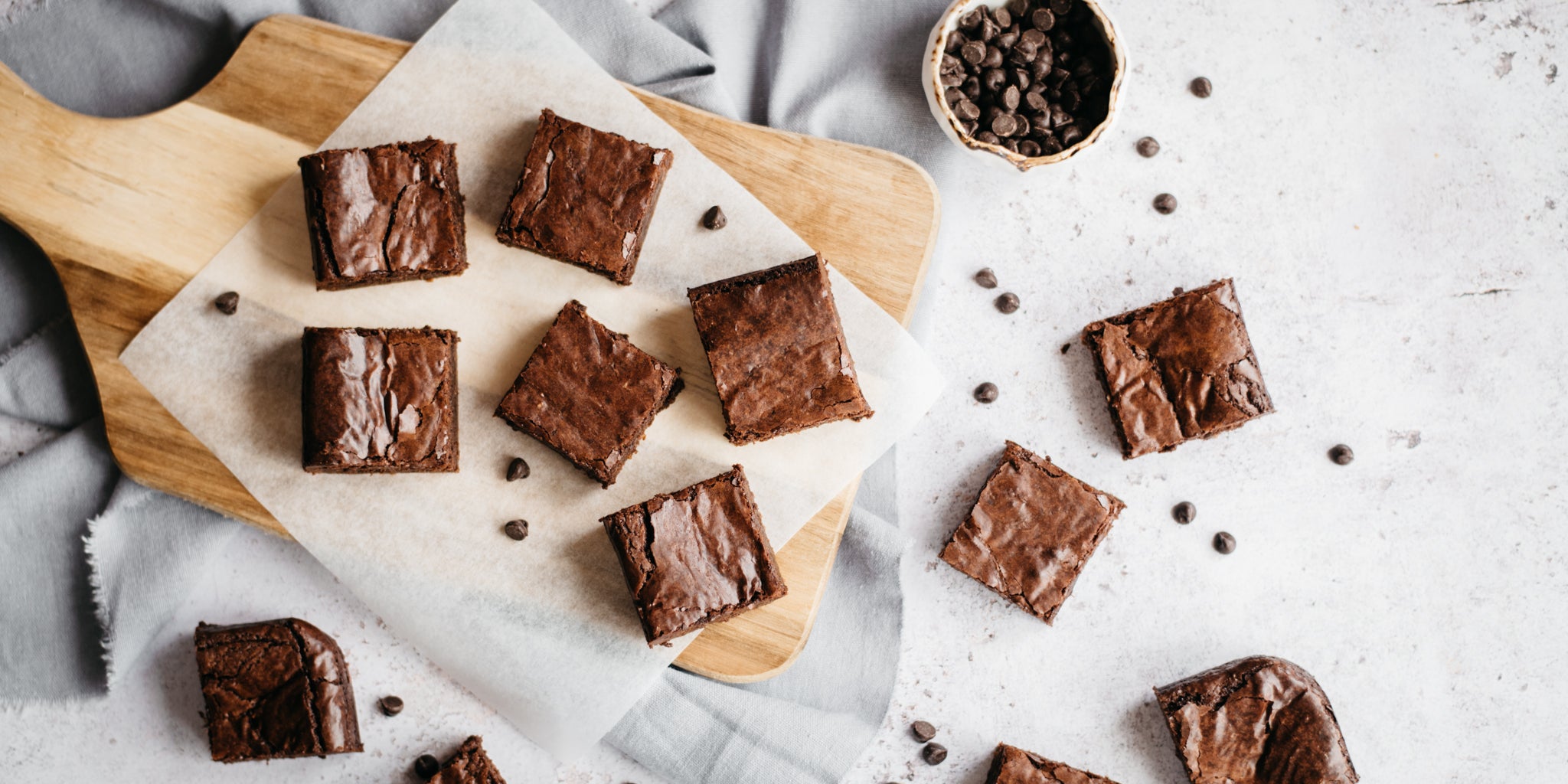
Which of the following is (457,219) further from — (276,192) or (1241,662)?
(1241,662)

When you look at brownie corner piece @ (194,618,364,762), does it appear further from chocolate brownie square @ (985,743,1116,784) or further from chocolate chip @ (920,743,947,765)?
chocolate brownie square @ (985,743,1116,784)

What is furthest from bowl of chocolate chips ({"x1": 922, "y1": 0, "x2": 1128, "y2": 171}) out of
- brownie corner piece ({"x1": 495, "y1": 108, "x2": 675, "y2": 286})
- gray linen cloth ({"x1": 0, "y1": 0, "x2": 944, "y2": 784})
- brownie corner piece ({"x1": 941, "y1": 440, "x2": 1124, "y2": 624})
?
brownie corner piece ({"x1": 941, "y1": 440, "x2": 1124, "y2": 624})

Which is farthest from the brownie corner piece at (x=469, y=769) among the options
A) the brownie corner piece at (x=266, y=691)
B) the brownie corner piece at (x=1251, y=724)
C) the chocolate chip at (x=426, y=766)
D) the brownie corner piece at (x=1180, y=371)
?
the brownie corner piece at (x=1180, y=371)

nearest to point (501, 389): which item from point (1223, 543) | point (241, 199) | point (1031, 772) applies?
point (241, 199)

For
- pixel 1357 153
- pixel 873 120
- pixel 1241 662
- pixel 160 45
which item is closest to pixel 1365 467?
pixel 1241 662

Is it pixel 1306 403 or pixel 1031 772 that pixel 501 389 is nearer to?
pixel 1031 772

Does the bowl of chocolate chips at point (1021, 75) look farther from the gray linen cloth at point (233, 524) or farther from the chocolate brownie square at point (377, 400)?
the chocolate brownie square at point (377, 400)
